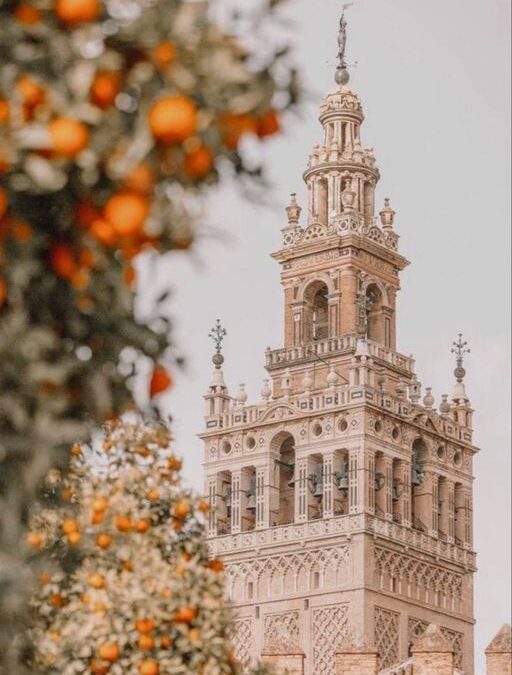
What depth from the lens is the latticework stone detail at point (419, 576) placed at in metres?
66.6

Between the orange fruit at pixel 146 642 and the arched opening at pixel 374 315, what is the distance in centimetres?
6068

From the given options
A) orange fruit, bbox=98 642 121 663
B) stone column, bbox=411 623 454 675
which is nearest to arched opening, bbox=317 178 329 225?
stone column, bbox=411 623 454 675

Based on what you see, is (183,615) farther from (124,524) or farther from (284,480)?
(284,480)

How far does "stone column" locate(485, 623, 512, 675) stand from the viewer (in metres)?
33.9

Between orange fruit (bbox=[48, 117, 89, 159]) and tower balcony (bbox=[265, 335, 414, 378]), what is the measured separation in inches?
2475

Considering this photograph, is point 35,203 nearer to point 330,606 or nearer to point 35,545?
point 35,545

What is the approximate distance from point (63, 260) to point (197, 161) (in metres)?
0.51

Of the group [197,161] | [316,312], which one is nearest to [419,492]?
[316,312]

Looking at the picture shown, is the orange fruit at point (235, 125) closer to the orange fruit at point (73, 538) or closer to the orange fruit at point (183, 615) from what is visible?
the orange fruit at point (73, 538)

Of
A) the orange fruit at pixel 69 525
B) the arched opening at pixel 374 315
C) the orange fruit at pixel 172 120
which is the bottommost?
the orange fruit at pixel 69 525

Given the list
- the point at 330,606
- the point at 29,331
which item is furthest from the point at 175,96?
the point at 330,606

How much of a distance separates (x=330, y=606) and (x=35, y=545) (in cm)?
5758

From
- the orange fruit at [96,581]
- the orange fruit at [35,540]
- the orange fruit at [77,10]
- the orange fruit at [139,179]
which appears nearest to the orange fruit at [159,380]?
the orange fruit at [139,179]

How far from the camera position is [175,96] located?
18.8ft
